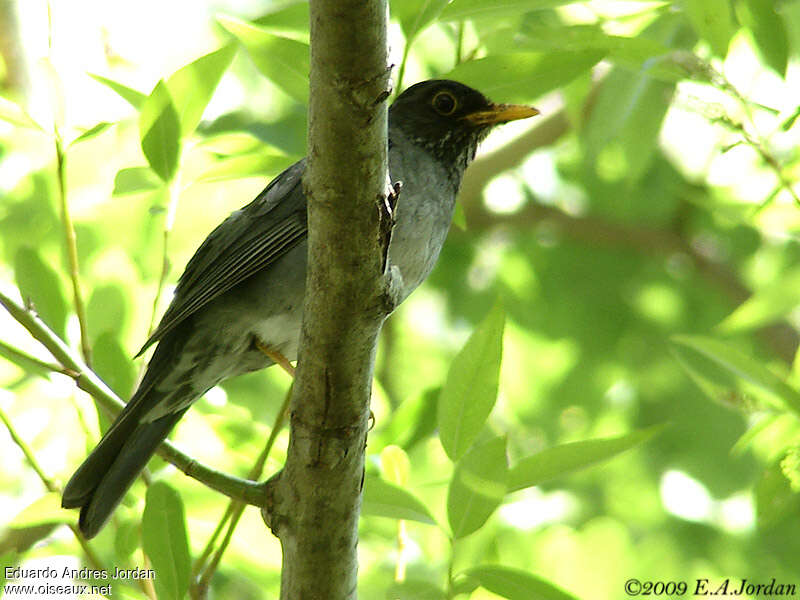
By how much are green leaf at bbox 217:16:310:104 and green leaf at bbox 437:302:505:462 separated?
984 mm

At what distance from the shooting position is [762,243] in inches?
259

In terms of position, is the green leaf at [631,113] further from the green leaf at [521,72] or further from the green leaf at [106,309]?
the green leaf at [106,309]

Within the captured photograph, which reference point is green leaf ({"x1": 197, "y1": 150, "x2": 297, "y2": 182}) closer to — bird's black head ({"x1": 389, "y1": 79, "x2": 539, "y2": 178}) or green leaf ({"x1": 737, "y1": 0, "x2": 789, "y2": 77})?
bird's black head ({"x1": 389, "y1": 79, "x2": 539, "y2": 178})

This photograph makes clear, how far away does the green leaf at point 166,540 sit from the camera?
2.79 metres

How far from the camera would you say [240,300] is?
13.1ft

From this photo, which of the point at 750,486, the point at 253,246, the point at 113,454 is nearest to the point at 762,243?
the point at 750,486

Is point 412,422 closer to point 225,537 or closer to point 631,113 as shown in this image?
point 225,537

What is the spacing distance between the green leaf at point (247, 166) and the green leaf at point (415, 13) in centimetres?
58

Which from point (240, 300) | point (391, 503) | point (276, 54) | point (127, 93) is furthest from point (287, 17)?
point (391, 503)

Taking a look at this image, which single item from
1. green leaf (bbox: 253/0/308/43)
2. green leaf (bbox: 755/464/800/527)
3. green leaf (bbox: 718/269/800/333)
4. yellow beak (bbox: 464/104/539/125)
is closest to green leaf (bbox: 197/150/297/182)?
green leaf (bbox: 253/0/308/43)

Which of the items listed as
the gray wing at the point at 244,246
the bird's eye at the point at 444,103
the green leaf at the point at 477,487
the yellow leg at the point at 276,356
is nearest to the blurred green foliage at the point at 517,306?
the green leaf at the point at 477,487

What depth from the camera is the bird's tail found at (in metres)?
3.36

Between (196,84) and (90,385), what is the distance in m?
1.03

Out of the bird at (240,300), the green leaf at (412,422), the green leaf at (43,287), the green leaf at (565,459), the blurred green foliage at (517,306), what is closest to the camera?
the green leaf at (565,459)
